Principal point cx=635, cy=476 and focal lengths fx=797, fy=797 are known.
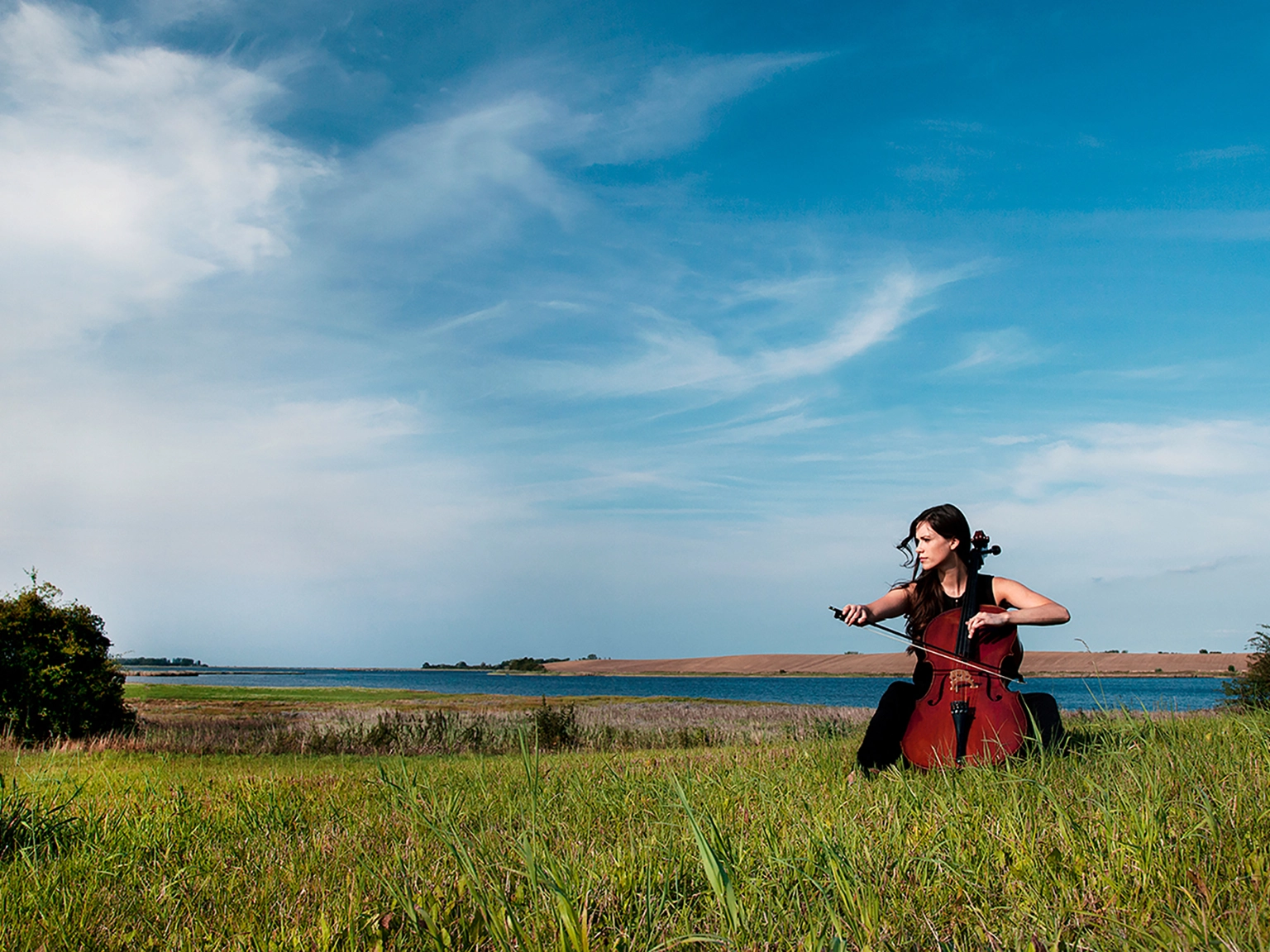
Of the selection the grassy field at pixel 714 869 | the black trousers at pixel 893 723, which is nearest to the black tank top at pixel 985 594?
the black trousers at pixel 893 723

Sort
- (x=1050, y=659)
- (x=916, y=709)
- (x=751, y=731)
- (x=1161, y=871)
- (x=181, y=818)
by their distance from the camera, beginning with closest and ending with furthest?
(x=1161, y=871)
(x=181, y=818)
(x=916, y=709)
(x=751, y=731)
(x=1050, y=659)

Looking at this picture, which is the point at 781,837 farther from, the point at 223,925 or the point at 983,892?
the point at 223,925

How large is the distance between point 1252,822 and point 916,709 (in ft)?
7.07

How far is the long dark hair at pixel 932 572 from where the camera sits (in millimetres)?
5035

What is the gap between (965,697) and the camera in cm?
443

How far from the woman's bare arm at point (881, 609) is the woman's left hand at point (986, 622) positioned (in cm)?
57

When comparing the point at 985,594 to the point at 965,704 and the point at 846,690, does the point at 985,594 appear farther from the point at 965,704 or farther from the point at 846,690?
the point at 846,690

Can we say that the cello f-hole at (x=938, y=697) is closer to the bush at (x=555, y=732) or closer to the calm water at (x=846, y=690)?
the calm water at (x=846, y=690)

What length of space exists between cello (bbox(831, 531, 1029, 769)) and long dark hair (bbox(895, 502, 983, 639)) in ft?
0.90

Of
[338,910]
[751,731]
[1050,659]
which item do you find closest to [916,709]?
[338,910]

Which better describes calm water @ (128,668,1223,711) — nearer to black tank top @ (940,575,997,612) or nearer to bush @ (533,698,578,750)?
black tank top @ (940,575,997,612)

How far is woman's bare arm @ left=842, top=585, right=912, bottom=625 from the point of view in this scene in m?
4.77

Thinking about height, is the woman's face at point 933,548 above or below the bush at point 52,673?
above

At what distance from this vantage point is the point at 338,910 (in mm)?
2215
